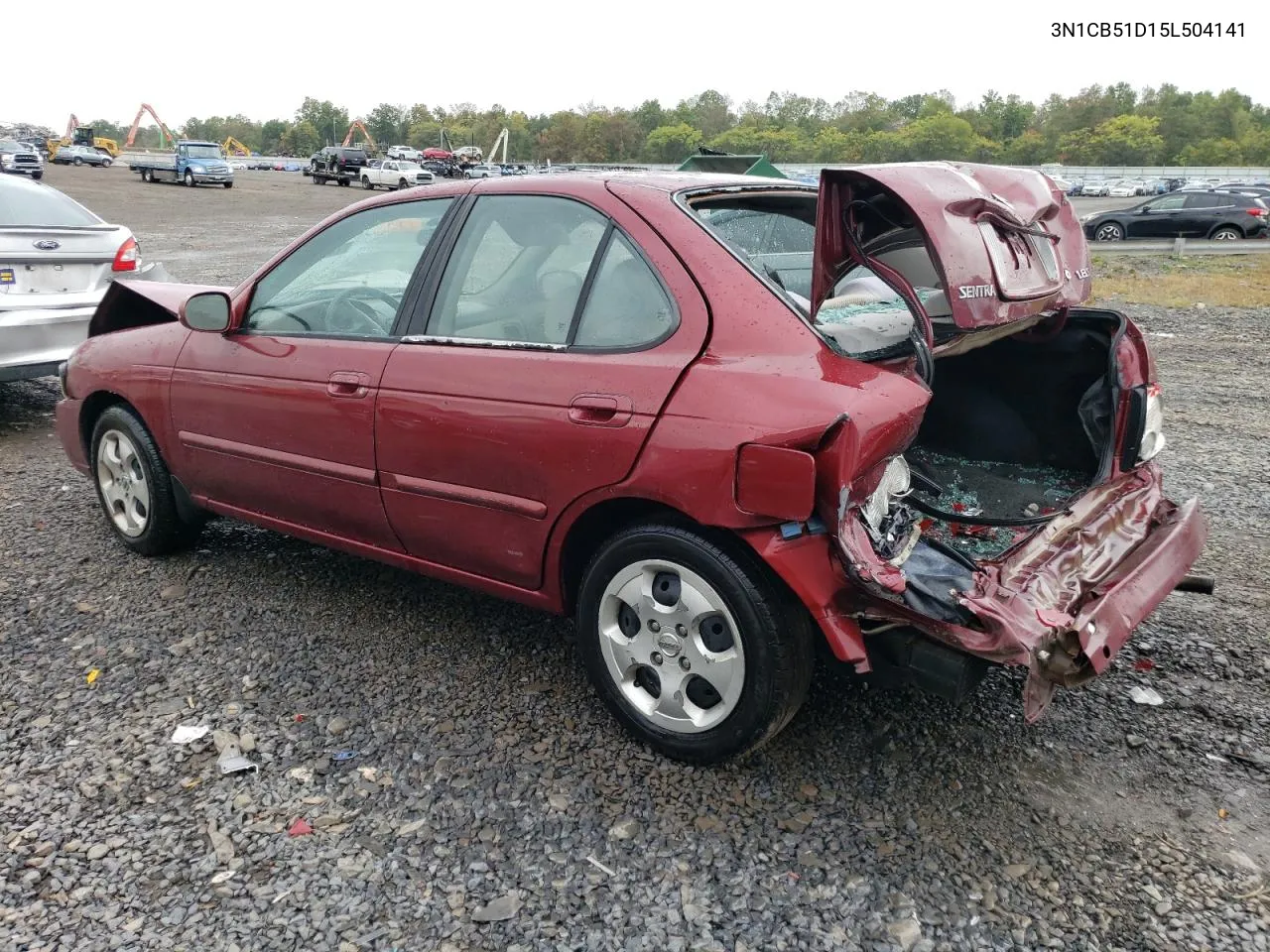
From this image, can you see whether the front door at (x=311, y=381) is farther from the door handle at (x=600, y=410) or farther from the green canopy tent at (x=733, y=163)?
the green canopy tent at (x=733, y=163)

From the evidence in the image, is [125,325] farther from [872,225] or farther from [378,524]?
[872,225]

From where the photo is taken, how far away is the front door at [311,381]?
3.53 metres

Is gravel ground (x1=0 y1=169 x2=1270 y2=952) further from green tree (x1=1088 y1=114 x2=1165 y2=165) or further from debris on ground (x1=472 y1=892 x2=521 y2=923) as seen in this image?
green tree (x1=1088 y1=114 x2=1165 y2=165)

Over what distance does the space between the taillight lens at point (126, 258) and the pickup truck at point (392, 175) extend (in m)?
34.2

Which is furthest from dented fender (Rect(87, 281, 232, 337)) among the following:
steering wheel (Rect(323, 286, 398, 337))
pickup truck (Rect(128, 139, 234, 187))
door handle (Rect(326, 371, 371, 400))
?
pickup truck (Rect(128, 139, 234, 187))

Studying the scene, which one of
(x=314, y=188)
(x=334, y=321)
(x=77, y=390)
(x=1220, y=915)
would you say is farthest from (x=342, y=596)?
(x=314, y=188)

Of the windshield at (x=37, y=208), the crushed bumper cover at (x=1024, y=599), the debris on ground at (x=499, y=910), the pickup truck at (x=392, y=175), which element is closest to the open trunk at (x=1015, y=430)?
the crushed bumper cover at (x=1024, y=599)

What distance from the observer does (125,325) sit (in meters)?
4.96

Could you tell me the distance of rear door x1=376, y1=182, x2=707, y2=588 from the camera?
2.87 metres

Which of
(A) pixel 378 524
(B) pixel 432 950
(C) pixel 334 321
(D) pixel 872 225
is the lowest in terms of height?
(B) pixel 432 950

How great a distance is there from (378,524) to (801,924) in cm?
202

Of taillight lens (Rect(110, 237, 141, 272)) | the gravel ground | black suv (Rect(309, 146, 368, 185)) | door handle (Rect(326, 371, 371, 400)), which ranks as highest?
black suv (Rect(309, 146, 368, 185))

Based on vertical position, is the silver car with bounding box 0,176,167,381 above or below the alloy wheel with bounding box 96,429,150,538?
above

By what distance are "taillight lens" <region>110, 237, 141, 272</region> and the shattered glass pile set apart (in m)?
5.92
